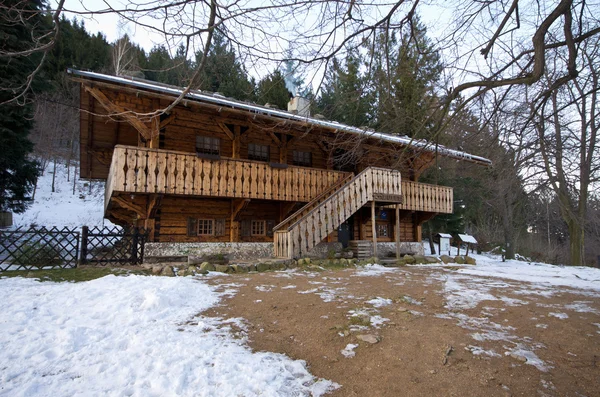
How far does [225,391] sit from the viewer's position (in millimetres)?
3104

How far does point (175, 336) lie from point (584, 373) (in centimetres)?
463

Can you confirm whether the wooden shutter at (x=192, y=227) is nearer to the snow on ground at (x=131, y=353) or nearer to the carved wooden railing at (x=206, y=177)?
the carved wooden railing at (x=206, y=177)

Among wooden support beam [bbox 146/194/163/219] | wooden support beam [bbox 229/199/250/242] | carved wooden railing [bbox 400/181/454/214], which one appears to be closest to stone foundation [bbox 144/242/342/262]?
wooden support beam [bbox 229/199/250/242]

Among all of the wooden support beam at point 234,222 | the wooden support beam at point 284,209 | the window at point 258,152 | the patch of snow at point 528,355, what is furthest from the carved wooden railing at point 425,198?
the patch of snow at point 528,355

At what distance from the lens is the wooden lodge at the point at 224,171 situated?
11.3 meters

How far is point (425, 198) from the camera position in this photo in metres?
17.8

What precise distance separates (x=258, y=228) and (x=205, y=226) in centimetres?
239

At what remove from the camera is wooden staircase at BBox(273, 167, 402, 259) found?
39.6 feet

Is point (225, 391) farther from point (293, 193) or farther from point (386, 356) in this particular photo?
point (293, 193)

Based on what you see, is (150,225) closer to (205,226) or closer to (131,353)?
(205,226)

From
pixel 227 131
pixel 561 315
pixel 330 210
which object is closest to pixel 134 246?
pixel 227 131

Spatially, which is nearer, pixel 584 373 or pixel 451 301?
pixel 584 373

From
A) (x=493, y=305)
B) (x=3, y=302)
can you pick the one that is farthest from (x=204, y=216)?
(x=493, y=305)

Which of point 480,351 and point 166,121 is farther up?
point 166,121
